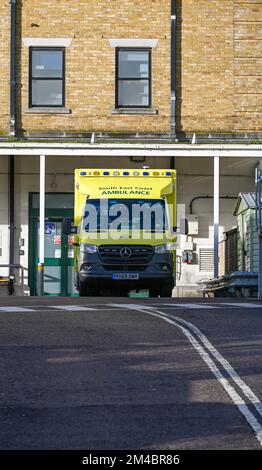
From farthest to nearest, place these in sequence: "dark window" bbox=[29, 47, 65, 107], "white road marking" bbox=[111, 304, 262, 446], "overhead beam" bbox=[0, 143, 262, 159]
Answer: "dark window" bbox=[29, 47, 65, 107] → "overhead beam" bbox=[0, 143, 262, 159] → "white road marking" bbox=[111, 304, 262, 446]

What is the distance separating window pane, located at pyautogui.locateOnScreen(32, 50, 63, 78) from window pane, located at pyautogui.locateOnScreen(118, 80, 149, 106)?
1.77 m

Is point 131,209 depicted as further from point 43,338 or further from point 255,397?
point 255,397

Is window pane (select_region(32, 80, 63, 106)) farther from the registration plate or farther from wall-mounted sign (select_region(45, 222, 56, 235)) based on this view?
the registration plate

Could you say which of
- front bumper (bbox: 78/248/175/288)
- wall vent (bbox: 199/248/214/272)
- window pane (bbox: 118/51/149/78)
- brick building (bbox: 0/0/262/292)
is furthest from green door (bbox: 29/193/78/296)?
front bumper (bbox: 78/248/175/288)

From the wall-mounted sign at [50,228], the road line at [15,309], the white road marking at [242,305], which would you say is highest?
the wall-mounted sign at [50,228]

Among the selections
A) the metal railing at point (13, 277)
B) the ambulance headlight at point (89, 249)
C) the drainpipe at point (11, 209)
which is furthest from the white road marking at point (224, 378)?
the drainpipe at point (11, 209)

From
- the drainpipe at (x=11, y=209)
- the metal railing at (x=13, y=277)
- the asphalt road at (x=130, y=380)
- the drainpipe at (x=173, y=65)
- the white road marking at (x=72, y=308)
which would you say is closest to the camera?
the asphalt road at (x=130, y=380)

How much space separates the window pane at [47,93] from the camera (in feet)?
108

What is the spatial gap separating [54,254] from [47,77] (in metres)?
5.02

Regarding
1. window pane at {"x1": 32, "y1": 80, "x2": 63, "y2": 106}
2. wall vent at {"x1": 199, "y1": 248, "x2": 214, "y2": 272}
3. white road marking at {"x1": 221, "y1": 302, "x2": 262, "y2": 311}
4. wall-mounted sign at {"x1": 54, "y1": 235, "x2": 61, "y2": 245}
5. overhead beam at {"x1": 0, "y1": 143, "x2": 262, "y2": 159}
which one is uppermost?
window pane at {"x1": 32, "y1": 80, "x2": 63, "y2": 106}

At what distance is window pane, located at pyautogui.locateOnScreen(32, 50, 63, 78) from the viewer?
33.2m

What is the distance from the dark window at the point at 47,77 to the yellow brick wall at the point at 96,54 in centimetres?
21

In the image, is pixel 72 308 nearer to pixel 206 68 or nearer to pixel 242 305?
pixel 242 305

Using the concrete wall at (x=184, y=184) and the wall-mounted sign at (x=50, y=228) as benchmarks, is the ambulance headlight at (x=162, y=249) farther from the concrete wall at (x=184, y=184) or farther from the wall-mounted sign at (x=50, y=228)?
the wall-mounted sign at (x=50, y=228)
